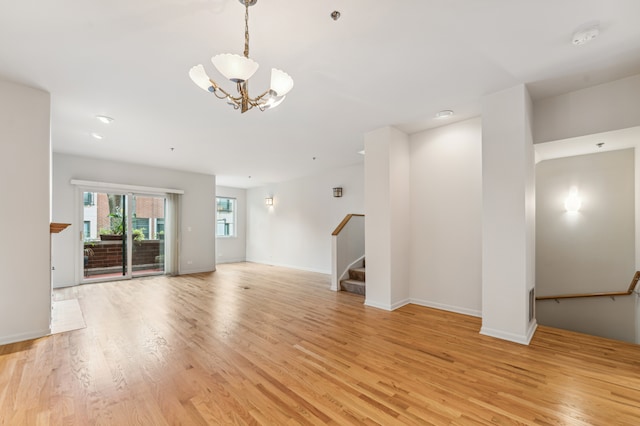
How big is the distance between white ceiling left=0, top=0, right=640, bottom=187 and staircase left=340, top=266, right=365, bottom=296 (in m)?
2.97

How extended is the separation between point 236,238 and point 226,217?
859mm

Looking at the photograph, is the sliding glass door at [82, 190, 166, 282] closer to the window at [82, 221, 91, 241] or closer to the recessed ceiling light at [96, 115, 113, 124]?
the window at [82, 221, 91, 241]

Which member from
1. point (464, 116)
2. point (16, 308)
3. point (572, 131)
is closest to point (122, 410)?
point (16, 308)

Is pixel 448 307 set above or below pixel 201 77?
below

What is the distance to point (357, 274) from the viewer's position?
5922 mm

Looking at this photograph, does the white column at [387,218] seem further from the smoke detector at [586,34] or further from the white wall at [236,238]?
the white wall at [236,238]

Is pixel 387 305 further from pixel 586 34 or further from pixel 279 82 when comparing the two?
pixel 586 34

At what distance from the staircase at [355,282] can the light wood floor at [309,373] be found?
1255 mm

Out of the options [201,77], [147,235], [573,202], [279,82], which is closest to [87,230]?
[147,235]

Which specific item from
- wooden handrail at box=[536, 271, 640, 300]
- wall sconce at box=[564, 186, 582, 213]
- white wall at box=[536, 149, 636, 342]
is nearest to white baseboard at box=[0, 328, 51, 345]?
wooden handrail at box=[536, 271, 640, 300]

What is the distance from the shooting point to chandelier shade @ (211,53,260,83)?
1.87 m

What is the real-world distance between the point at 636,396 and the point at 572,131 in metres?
2.77

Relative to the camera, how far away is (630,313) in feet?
13.0

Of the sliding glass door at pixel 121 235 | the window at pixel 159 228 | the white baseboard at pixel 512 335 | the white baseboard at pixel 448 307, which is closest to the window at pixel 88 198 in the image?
the sliding glass door at pixel 121 235
